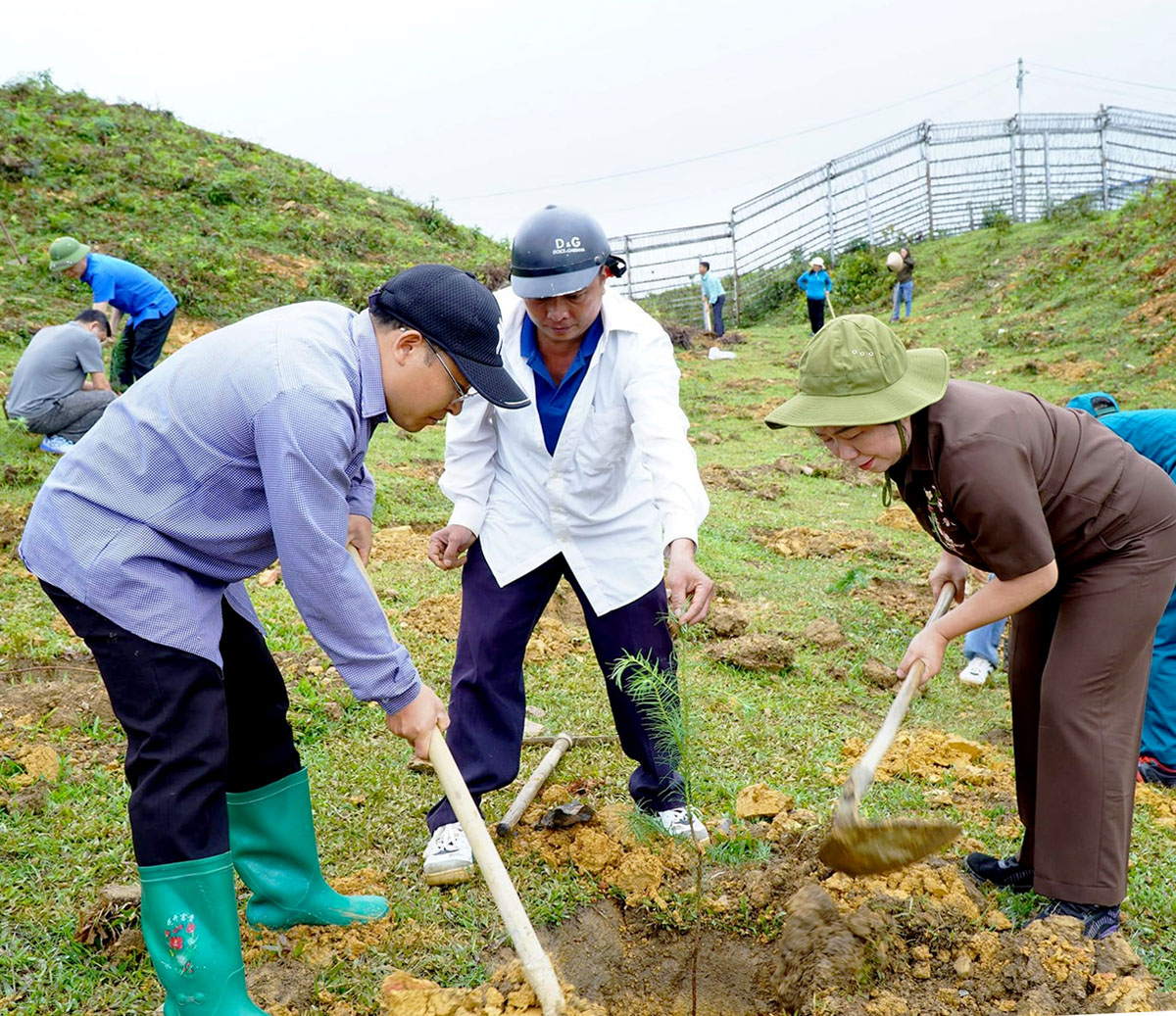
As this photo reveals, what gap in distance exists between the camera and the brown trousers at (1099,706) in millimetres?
2652

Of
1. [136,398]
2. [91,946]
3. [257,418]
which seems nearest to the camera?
[257,418]

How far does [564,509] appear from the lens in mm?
3100

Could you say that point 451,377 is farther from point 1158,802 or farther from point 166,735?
point 1158,802

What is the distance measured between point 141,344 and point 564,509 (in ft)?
25.5

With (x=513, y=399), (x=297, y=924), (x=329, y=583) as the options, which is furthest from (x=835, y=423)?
(x=297, y=924)

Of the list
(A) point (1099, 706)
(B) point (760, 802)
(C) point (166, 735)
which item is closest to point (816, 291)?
(B) point (760, 802)

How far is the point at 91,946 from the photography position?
108 inches

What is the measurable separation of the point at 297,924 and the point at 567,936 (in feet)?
2.62

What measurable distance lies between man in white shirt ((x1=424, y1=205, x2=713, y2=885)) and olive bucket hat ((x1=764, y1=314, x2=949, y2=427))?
0.54 m

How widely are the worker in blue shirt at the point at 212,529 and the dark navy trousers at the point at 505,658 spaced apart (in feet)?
2.68

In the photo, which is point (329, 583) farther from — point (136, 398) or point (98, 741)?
point (98, 741)

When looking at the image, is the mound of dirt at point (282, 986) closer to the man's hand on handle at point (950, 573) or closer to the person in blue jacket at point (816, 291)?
the man's hand on handle at point (950, 573)

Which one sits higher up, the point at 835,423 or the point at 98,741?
the point at 835,423

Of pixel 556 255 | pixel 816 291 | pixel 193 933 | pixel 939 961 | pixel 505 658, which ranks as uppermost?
pixel 816 291
